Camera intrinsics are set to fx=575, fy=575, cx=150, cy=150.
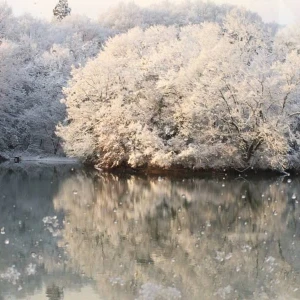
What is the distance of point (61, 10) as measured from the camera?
239 feet

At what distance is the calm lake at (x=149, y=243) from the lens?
8883 mm

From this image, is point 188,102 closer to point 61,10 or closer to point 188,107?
point 188,107

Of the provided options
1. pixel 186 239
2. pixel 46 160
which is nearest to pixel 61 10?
pixel 46 160

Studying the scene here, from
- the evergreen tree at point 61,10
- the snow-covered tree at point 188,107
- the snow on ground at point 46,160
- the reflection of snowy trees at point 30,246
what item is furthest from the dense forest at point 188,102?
the evergreen tree at point 61,10

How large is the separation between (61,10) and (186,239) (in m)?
64.7

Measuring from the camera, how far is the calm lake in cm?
888

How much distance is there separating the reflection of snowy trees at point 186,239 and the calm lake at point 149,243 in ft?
0.07

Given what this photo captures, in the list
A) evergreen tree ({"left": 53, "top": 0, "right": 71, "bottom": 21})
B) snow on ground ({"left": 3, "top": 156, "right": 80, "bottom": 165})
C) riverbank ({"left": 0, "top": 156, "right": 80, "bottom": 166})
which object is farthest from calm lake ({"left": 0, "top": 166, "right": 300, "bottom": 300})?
evergreen tree ({"left": 53, "top": 0, "right": 71, "bottom": 21})

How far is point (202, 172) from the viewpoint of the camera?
2895cm

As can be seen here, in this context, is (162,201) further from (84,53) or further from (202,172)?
(84,53)

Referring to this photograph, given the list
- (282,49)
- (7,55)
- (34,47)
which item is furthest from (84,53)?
(282,49)

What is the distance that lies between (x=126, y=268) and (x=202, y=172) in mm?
19219

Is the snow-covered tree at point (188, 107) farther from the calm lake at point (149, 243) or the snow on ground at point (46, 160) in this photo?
the calm lake at point (149, 243)

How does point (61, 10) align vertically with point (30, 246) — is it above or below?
above
